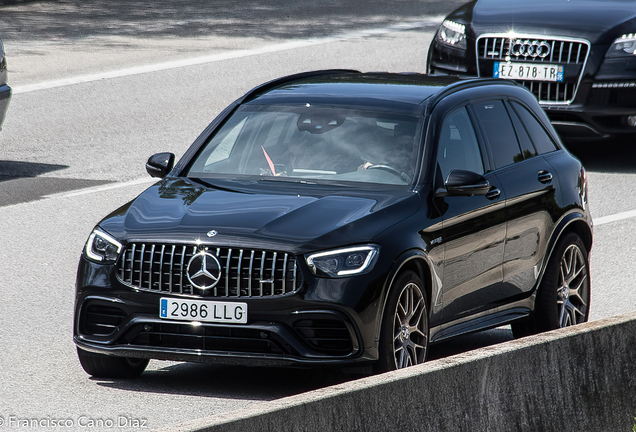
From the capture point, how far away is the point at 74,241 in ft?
34.9

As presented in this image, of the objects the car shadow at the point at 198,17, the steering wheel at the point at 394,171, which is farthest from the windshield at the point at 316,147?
the car shadow at the point at 198,17

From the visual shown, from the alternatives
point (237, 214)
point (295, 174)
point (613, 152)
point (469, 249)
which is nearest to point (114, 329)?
point (237, 214)

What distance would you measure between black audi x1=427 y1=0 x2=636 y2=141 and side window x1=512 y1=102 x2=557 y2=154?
5.38 m

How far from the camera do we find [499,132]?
806 centimetres

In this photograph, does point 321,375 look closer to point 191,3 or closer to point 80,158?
point 80,158

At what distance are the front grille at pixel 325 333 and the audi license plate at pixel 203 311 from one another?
0.30 meters

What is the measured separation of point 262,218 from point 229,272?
1.27 feet

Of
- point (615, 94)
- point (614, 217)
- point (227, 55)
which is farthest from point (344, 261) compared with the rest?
point (227, 55)

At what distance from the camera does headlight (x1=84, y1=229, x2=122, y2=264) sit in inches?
264

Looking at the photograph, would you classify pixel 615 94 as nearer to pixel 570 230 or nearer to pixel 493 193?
pixel 570 230

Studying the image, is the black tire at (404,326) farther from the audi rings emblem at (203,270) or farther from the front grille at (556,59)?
the front grille at (556,59)

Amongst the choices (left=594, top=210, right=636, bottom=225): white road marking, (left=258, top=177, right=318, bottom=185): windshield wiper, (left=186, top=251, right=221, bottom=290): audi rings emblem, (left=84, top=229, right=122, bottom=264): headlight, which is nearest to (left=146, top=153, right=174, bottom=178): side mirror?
(left=258, top=177, right=318, bottom=185): windshield wiper

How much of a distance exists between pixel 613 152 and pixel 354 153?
8702mm

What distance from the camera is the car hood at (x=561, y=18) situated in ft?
45.3
